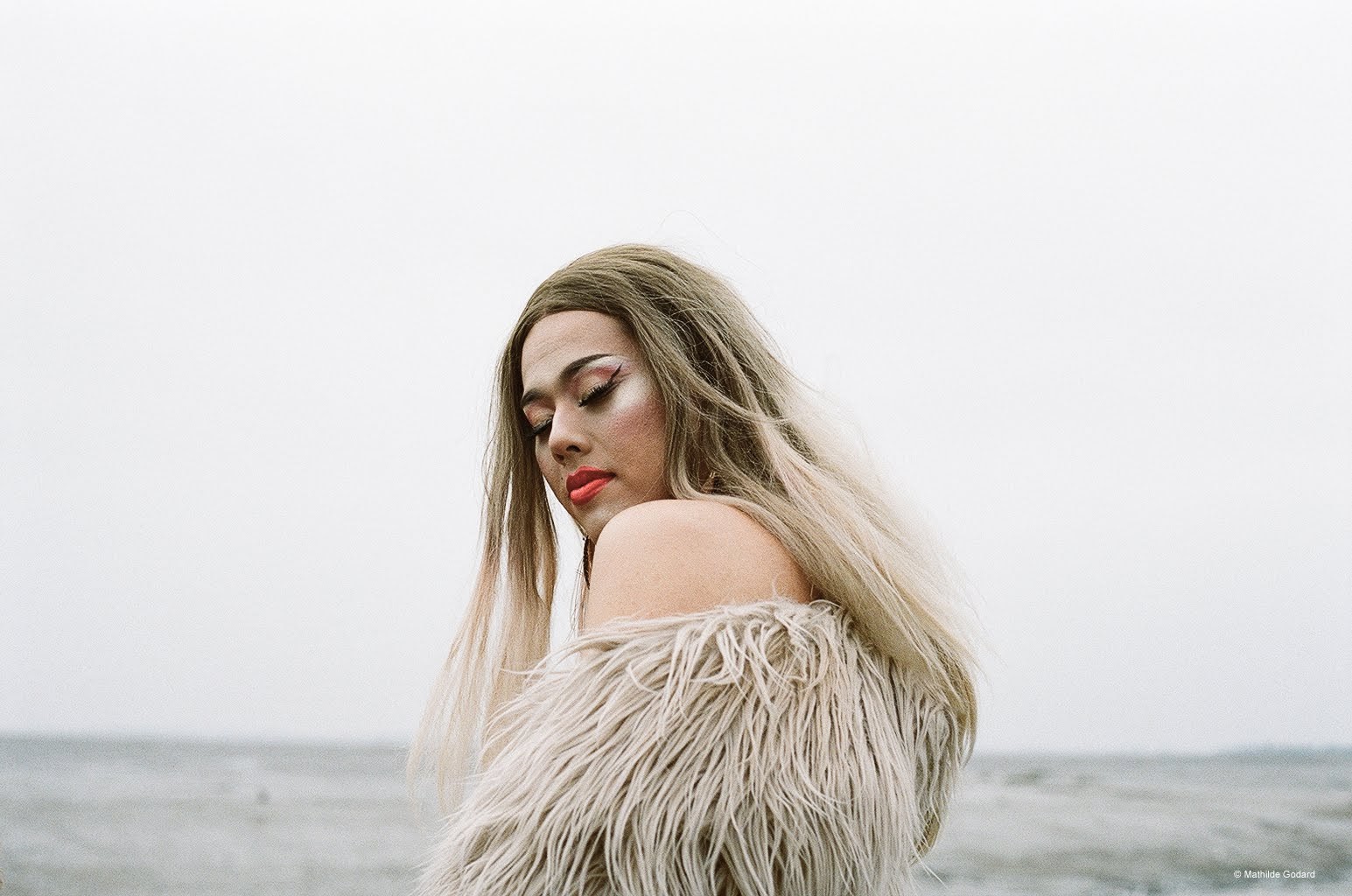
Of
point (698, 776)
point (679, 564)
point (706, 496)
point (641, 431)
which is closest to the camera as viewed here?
point (698, 776)

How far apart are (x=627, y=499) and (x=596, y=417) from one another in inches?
4.7

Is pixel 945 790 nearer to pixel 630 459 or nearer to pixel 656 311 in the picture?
pixel 630 459

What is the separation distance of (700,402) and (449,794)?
2.54 ft

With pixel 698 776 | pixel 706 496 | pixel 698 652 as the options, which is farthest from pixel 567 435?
pixel 698 776

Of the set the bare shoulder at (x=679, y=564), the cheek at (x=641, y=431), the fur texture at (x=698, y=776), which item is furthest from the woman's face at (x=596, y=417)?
the fur texture at (x=698, y=776)

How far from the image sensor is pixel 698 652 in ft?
3.78

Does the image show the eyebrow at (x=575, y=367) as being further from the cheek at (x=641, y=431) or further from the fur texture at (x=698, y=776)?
the fur texture at (x=698, y=776)

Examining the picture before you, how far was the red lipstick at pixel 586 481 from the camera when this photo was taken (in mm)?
1485

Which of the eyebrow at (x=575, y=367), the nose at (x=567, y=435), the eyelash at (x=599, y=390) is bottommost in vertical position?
the nose at (x=567, y=435)

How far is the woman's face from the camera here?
4.83 feet

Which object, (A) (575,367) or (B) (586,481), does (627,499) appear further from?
(A) (575,367)

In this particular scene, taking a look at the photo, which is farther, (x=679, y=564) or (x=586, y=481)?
(x=586, y=481)

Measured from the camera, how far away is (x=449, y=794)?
174cm

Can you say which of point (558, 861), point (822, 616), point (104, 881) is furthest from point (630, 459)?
point (104, 881)
